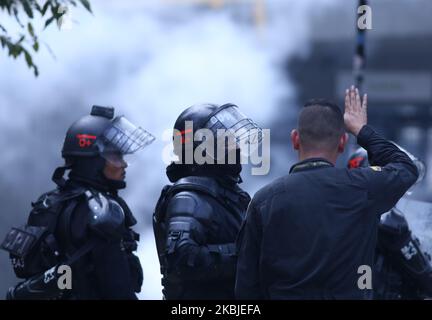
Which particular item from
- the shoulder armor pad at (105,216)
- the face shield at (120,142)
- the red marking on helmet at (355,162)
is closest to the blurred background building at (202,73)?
the red marking on helmet at (355,162)

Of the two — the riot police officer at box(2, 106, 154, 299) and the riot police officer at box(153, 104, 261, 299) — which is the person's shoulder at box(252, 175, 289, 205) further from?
the riot police officer at box(2, 106, 154, 299)

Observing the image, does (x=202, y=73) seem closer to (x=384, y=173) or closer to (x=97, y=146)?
(x=97, y=146)

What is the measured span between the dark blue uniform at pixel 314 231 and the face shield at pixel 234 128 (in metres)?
0.67

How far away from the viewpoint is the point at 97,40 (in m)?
10.1

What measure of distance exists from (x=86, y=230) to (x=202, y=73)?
26.0ft

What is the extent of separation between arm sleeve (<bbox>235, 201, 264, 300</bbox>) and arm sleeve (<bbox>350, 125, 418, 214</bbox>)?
13.9 inches

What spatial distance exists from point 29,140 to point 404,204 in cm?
474

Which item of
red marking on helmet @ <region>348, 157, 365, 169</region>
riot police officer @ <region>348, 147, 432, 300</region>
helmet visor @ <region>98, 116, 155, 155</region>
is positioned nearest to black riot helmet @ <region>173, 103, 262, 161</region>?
helmet visor @ <region>98, 116, 155, 155</region>

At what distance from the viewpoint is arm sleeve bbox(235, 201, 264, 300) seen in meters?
2.87

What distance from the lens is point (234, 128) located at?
Result: 3.55 metres

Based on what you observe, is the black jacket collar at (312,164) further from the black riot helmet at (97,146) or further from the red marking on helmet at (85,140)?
the red marking on helmet at (85,140)

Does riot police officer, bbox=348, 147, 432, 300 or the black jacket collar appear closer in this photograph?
the black jacket collar

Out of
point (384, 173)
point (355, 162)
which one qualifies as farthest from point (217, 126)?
point (355, 162)

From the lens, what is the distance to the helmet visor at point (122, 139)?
383 cm
